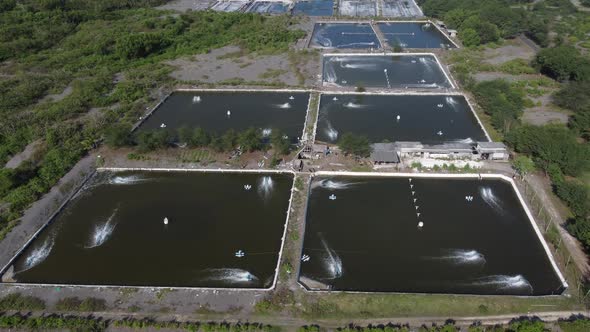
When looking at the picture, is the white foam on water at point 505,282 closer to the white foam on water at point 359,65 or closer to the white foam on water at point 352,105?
the white foam on water at point 352,105

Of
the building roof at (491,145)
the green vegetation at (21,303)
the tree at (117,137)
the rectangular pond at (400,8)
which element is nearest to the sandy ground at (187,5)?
the rectangular pond at (400,8)

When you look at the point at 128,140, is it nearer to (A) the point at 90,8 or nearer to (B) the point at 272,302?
(B) the point at 272,302

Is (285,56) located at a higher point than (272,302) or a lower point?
higher

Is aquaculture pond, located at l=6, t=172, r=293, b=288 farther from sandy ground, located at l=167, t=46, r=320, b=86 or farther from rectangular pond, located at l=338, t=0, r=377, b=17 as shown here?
rectangular pond, located at l=338, t=0, r=377, b=17

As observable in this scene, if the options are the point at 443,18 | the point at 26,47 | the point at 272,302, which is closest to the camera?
the point at 272,302

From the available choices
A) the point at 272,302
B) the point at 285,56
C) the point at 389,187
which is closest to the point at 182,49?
the point at 285,56

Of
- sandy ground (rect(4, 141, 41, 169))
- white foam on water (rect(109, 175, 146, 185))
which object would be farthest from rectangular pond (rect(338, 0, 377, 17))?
sandy ground (rect(4, 141, 41, 169))

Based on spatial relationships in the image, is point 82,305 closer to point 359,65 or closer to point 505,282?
point 505,282
